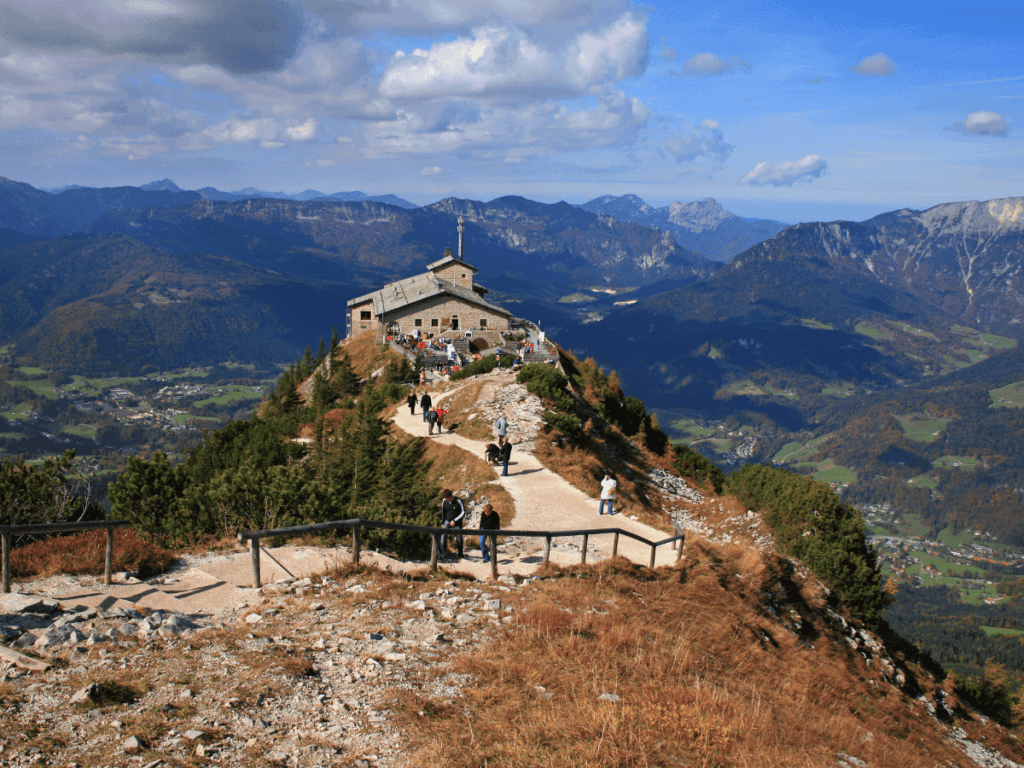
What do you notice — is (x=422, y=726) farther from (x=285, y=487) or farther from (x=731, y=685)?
(x=285, y=487)

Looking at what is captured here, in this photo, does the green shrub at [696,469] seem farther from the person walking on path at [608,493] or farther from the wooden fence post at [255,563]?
the wooden fence post at [255,563]

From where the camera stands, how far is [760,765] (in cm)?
760

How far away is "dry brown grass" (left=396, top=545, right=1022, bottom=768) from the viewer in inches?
303

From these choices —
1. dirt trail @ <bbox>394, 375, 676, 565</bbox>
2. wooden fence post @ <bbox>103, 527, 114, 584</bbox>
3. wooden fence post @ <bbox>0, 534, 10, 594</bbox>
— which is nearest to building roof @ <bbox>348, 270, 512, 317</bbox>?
dirt trail @ <bbox>394, 375, 676, 565</bbox>

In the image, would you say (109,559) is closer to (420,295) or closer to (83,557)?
(83,557)

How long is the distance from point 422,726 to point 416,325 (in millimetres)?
59719

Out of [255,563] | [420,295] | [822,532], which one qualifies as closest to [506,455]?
[822,532]

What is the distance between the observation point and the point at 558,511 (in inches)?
923

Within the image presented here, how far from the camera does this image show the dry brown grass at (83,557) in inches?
486

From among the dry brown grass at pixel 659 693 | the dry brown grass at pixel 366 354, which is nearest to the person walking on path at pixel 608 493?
the dry brown grass at pixel 659 693

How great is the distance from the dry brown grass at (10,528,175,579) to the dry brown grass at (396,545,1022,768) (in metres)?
8.08

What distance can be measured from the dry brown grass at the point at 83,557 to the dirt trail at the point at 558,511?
9.34 metres

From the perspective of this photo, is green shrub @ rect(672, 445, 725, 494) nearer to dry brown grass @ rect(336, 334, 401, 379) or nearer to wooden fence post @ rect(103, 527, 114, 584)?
dry brown grass @ rect(336, 334, 401, 379)

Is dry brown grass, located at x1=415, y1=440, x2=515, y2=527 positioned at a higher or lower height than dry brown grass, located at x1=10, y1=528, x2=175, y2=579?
lower
